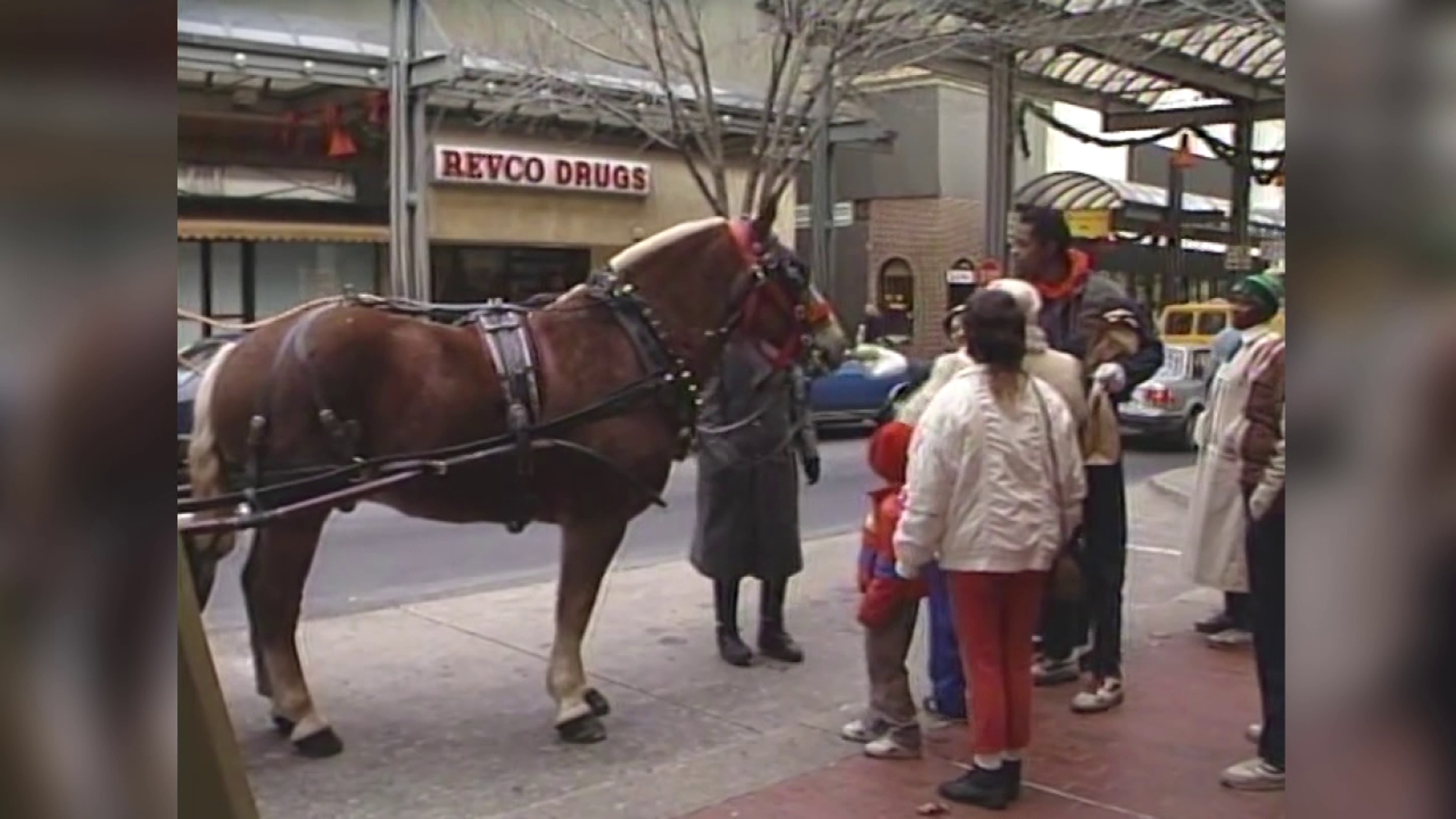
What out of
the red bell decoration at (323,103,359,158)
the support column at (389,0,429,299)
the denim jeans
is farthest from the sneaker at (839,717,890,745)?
the red bell decoration at (323,103,359,158)

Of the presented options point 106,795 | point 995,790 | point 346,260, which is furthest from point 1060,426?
point 346,260

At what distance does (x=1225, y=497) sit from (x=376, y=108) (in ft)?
52.2

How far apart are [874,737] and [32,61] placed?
479 centimetres

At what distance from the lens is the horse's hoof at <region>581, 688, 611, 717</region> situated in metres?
5.78

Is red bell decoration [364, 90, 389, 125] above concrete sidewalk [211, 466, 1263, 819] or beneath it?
above

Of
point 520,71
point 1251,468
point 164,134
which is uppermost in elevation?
point 520,71

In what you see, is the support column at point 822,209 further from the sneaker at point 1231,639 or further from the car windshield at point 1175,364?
the sneaker at point 1231,639

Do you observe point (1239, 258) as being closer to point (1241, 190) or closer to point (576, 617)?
point (1241, 190)

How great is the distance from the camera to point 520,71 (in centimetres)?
1977

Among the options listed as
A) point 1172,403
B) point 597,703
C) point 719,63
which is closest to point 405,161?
point 719,63

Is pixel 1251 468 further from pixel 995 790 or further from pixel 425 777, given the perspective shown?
pixel 425 777

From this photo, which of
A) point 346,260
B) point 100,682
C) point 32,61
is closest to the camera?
point 32,61

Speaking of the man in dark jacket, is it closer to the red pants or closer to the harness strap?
the red pants

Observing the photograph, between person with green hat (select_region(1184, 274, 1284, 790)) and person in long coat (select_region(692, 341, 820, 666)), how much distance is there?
192cm
